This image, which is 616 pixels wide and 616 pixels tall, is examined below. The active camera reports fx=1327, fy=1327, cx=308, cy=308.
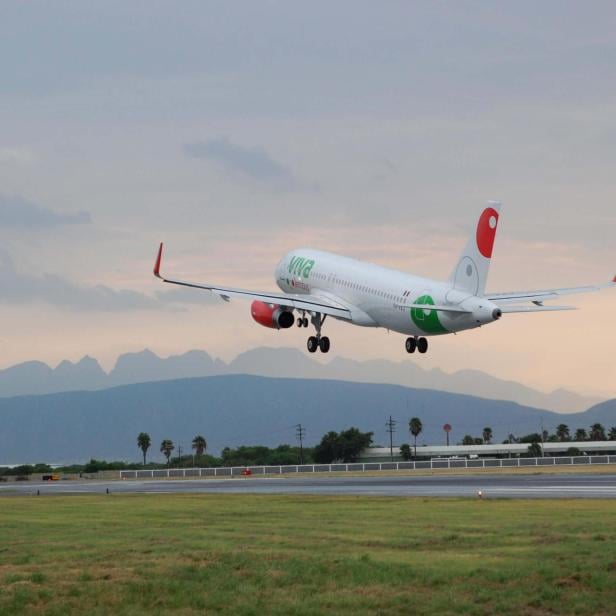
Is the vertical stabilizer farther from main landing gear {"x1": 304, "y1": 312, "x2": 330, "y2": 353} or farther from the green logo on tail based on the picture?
main landing gear {"x1": 304, "y1": 312, "x2": 330, "y2": 353}

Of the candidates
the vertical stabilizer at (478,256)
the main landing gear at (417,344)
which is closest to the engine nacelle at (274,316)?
the main landing gear at (417,344)

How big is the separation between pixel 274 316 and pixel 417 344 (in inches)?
431

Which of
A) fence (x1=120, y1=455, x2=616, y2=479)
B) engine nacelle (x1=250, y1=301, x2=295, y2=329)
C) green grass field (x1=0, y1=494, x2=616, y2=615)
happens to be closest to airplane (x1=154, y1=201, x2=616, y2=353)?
engine nacelle (x1=250, y1=301, x2=295, y2=329)

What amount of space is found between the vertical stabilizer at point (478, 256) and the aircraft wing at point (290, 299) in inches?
400

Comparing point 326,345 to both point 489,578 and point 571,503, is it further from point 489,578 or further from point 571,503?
point 489,578

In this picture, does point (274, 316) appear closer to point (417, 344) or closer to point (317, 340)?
point (317, 340)

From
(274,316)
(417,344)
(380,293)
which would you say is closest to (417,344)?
(417,344)

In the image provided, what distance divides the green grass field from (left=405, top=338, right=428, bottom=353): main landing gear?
31.3m

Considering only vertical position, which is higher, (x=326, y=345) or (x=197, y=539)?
(x=326, y=345)

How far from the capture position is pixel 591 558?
1460 inches

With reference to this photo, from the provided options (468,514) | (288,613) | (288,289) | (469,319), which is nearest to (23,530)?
(468,514)

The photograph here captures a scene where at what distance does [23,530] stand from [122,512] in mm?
9992

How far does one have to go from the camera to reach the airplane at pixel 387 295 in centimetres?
7962

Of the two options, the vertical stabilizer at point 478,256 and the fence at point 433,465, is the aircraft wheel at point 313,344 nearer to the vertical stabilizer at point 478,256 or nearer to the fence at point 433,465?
the vertical stabilizer at point 478,256
